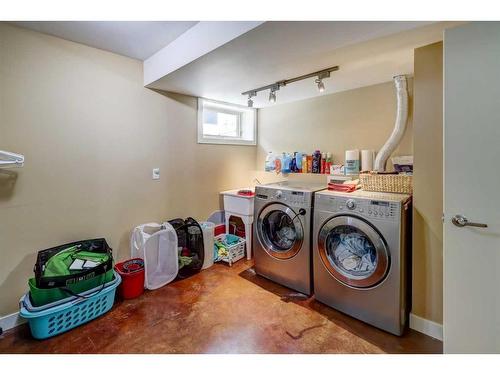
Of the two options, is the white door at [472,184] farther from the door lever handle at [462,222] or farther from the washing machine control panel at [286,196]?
the washing machine control panel at [286,196]

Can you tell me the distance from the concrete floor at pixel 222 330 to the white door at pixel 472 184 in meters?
0.43

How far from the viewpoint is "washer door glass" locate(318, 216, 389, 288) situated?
63.6 inches

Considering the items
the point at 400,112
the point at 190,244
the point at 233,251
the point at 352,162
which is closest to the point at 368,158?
the point at 352,162

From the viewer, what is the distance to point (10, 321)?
1682 mm

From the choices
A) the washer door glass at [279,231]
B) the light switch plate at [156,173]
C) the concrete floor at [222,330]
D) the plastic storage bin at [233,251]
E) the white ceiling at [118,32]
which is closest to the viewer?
the concrete floor at [222,330]

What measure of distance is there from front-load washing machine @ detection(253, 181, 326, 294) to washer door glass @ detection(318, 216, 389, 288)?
175 millimetres

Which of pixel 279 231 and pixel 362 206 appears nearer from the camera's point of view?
pixel 362 206

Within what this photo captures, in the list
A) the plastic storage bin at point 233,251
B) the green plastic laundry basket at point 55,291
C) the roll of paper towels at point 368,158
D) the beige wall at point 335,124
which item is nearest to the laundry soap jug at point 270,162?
the beige wall at point 335,124

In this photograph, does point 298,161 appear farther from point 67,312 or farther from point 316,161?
point 67,312

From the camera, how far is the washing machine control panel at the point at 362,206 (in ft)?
5.08

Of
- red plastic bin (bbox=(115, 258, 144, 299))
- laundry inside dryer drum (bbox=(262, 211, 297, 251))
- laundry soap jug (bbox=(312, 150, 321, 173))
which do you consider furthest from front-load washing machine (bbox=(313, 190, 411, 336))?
red plastic bin (bbox=(115, 258, 144, 299))

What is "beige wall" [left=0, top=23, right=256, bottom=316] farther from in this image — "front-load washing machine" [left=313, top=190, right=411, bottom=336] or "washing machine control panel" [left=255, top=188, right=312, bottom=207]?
"front-load washing machine" [left=313, top=190, right=411, bottom=336]

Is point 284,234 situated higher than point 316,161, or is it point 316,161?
point 316,161

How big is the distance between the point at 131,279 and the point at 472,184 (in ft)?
8.06
